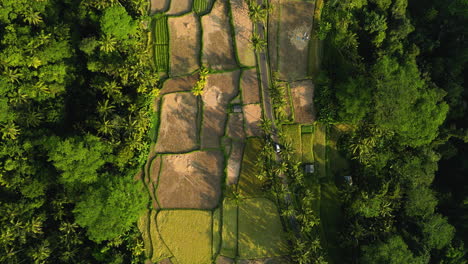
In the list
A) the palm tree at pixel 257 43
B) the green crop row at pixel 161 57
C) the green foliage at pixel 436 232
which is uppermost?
the palm tree at pixel 257 43

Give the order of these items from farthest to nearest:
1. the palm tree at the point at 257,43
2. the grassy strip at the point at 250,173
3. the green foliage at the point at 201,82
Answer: the grassy strip at the point at 250,173
the green foliage at the point at 201,82
the palm tree at the point at 257,43

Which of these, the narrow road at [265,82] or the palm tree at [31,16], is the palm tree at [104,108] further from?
the narrow road at [265,82]

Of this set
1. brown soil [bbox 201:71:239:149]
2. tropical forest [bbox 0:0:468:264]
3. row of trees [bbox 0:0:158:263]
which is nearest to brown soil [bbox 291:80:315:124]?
tropical forest [bbox 0:0:468:264]

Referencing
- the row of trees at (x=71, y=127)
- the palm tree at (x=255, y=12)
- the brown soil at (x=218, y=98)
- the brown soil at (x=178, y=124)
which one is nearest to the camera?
the row of trees at (x=71, y=127)

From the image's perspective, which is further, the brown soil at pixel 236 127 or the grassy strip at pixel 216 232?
the brown soil at pixel 236 127

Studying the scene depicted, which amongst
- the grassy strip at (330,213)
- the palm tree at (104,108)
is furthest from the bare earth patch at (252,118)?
the palm tree at (104,108)
